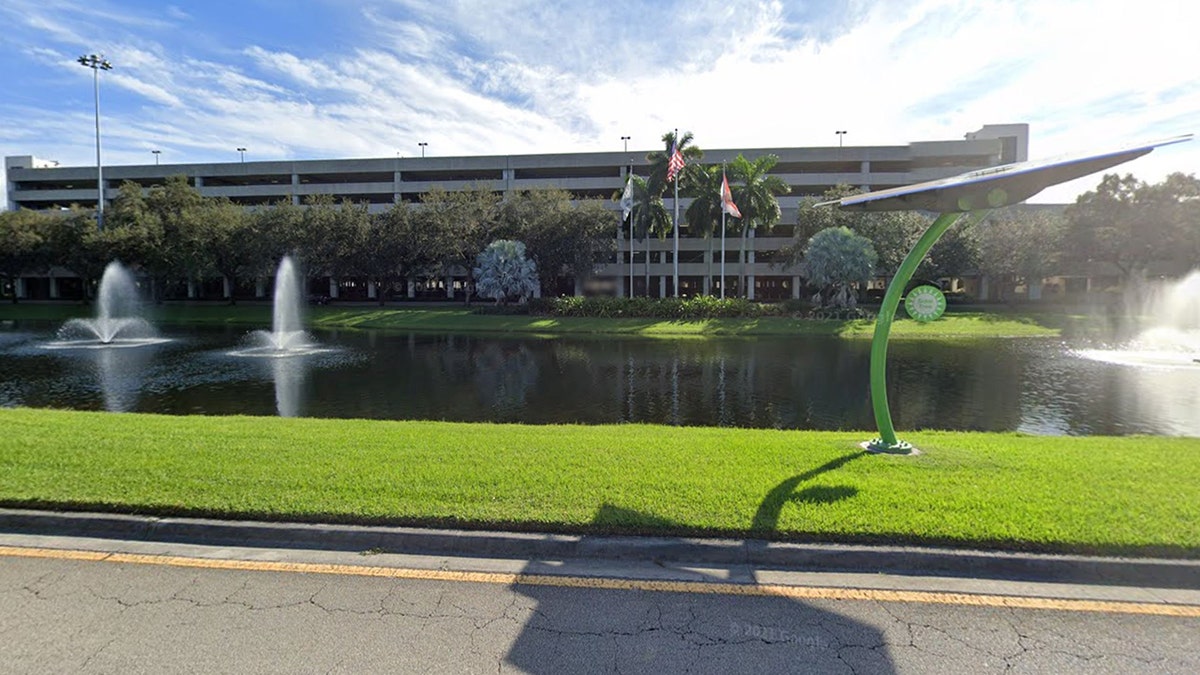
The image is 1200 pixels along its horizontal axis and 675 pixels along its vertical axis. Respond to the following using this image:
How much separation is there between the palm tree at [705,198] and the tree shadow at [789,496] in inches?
1675

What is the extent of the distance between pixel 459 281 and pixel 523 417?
5712 centimetres

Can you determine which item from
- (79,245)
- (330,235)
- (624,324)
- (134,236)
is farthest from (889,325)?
(79,245)

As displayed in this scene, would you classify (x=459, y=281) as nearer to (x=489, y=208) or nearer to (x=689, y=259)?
(x=489, y=208)

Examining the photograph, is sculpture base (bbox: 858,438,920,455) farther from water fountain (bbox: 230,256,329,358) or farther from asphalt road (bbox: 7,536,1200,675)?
water fountain (bbox: 230,256,329,358)

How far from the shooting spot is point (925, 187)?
679cm

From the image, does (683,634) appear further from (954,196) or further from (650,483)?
(954,196)

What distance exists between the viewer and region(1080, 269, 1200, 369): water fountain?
23.4m

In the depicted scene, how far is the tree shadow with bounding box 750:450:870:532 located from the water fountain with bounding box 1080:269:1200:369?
22726 mm

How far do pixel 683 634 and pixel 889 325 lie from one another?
5.39 meters

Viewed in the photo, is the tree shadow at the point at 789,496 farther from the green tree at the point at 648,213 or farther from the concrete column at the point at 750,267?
the concrete column at the point at 750,267

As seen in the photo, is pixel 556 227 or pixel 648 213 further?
pixel 556 227

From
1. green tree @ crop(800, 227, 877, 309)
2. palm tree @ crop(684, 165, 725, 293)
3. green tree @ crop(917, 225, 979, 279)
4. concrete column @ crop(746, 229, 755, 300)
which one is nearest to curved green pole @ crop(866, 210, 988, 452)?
green tree @ crop(800, 227, 877, 309)

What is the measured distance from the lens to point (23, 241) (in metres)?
54.3

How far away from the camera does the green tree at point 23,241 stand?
54562mm
